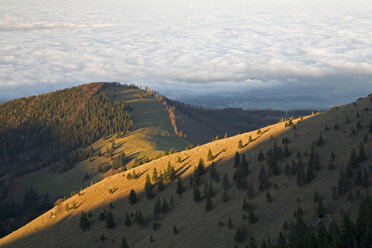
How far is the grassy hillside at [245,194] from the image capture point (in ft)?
300

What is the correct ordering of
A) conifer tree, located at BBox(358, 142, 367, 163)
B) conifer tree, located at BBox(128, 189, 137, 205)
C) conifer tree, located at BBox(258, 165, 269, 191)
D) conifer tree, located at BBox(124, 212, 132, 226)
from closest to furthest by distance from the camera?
conifer tree, located at BBox(358, 142, 367, 163)
conifer tree, located at BBox(258, 165, 269, 191)
conifer tree, located at BBox(124, 212, 132, 226)
conifer tree, located at BBox(128, 189, 137, 205)

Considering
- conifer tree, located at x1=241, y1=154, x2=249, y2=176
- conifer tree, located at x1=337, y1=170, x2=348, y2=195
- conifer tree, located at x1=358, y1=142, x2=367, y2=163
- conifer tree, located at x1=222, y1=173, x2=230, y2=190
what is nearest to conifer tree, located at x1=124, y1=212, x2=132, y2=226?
conifer tree, located at x1=222, y1=173, x2=230, y2=190

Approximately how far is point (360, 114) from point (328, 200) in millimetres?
47116

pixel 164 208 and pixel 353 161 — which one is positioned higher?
pixel 353 161

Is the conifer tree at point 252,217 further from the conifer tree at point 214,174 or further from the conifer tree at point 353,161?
the conifer tree at point 214,174

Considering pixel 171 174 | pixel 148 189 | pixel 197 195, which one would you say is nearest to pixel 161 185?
pixel 148 189

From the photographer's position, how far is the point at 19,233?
165 meters

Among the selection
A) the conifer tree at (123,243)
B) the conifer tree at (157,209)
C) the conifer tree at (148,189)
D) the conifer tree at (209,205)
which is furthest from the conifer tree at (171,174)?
the conifer tree at (123,243)

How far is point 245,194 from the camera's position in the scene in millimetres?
111875

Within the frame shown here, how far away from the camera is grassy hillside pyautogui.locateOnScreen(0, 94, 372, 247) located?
91.6m

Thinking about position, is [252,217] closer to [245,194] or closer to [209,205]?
[245,194]

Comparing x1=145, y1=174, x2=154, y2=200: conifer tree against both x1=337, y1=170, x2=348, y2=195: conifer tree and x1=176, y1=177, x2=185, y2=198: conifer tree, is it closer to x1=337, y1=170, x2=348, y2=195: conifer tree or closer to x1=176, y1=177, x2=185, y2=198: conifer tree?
x1=176, y1=177, x2=185, y2=198: conifer tree

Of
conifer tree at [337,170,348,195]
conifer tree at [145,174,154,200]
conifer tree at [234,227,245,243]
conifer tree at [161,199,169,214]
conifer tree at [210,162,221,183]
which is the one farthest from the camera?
conifer tree at [145,174,154,200]

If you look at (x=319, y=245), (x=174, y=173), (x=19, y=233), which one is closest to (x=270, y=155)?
(x=174, y=173)
